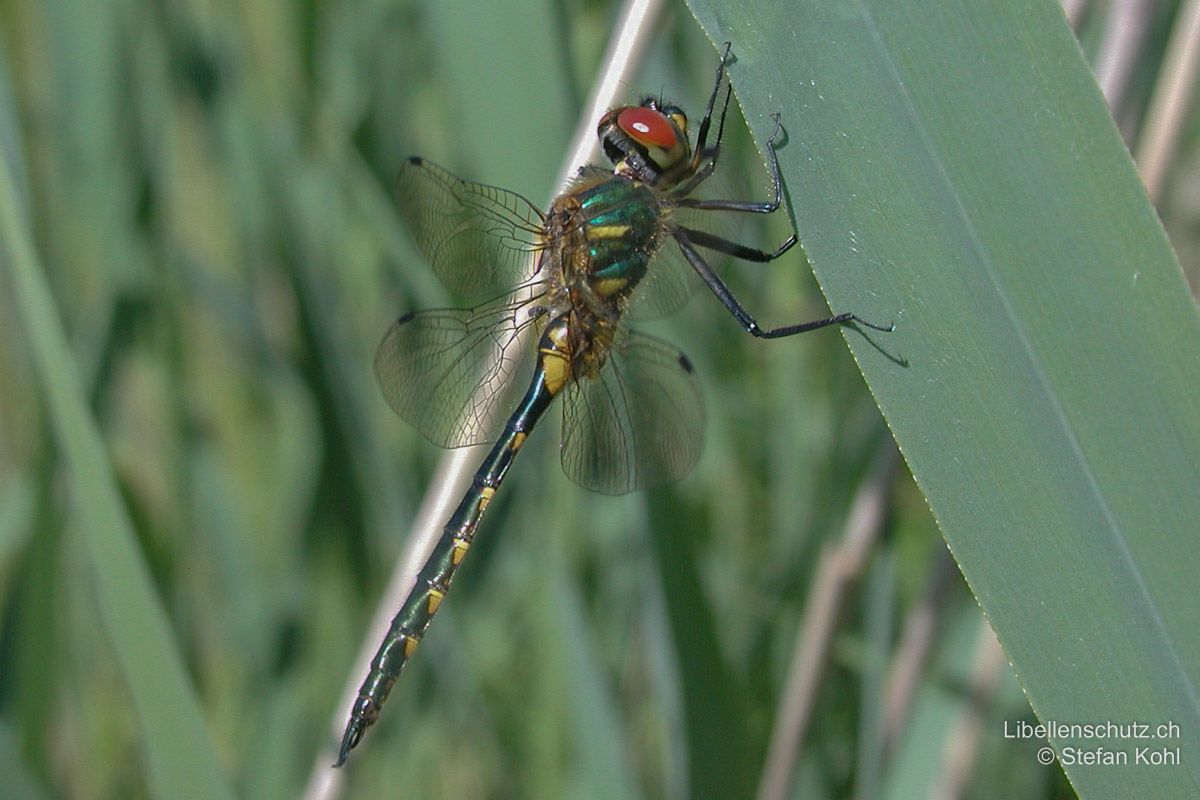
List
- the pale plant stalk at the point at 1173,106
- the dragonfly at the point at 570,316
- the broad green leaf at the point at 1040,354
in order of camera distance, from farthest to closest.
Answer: the dragonfly at the point at 570,316
the pale plant stalk at the point at 1173,106
the broad green leaf at the point at 1040,354

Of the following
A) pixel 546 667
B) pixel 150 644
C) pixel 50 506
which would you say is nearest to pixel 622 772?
pixel 546 667

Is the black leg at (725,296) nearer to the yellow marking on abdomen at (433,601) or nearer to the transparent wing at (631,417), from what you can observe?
the transparent wing at (631,417)

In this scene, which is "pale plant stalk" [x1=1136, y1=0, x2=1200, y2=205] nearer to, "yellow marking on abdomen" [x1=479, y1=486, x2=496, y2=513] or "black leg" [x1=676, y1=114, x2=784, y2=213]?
"black leg" [x1=676, y1=114, x2=784, y2=213]

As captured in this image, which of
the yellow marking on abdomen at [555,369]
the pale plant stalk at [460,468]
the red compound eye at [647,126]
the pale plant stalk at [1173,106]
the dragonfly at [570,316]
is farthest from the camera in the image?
the yellow marking on abdomen at [555,369]

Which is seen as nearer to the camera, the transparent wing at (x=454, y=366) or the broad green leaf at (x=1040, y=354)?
the broad green leaf at (x=1040, y=354)

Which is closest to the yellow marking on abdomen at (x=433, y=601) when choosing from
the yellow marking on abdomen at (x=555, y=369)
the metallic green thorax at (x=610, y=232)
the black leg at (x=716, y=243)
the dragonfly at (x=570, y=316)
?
the dragonfly at (x=570, y=316)

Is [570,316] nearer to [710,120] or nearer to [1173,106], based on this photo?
[710,120]
